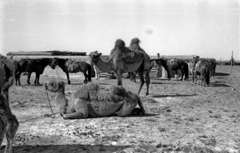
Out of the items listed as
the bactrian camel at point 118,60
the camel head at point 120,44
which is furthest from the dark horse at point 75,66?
the camel head at point 120,44

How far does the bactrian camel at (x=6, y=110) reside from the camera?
13.1 feet

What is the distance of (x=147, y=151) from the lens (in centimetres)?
477

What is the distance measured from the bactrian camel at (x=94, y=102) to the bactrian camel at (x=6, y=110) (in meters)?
2.80

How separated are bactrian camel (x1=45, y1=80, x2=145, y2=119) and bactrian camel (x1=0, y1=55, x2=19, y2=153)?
9.20 ft

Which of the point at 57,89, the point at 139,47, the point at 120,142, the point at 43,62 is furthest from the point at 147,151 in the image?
the point at 43,62

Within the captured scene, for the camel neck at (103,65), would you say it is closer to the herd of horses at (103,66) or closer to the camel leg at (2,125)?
the herd of horses at (103,66)

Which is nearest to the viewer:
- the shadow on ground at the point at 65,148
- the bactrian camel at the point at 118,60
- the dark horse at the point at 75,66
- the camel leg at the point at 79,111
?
the shadow on ground at the point at 65,148

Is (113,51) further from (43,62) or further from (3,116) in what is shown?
(43,62)

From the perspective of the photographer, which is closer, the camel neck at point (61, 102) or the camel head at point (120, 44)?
the camel neck at point (61, 102)

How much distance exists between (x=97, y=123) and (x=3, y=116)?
2.82 meters

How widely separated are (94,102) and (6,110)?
10.4ft

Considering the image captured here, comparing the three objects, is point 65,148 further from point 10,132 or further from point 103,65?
point 103,65

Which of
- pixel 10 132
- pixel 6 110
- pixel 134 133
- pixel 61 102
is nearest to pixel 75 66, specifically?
pixel 61 102

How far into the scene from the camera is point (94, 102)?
7.05 m
